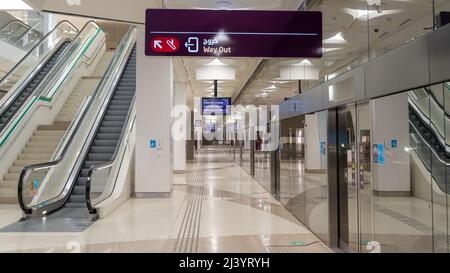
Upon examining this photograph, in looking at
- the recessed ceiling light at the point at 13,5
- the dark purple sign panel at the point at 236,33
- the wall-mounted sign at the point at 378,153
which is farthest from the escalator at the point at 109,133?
the wall-mounted sign at the point at 378,153

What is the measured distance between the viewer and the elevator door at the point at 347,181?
4535mm

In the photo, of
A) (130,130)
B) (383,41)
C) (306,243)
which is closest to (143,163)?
(130,130)

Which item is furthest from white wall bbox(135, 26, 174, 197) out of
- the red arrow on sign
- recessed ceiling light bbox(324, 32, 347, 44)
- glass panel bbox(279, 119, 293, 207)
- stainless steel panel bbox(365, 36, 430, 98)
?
stainless steel panel bbox(365, 36, 430, 98)

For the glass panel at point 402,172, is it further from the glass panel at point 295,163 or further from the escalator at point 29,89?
the escalator at point 29,89

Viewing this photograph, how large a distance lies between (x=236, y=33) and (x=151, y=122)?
494 cm

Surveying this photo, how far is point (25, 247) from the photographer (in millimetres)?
4629

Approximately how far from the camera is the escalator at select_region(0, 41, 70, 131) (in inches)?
358

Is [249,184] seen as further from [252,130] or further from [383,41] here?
[383,41]

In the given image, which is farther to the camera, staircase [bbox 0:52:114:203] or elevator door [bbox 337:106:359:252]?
staircase [bbox 0:52:114:203]

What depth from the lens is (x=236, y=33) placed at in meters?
4.49

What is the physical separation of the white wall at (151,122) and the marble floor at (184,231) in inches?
19.1

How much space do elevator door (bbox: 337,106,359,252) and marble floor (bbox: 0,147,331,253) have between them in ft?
1.16

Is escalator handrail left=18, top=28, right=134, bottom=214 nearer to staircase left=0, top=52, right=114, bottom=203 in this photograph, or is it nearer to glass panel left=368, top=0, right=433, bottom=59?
staircase left=0, top=52, right=114, bottom=203

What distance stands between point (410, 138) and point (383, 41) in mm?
1077
